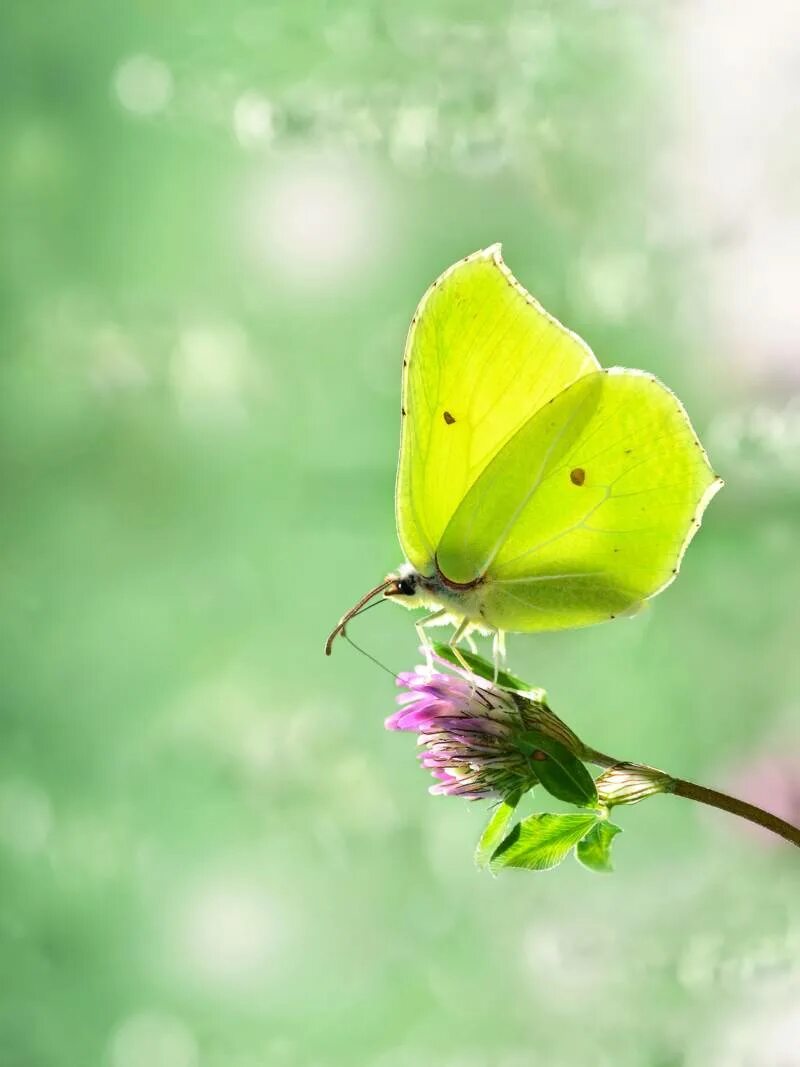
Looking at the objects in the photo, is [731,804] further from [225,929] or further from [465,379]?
[225,929]

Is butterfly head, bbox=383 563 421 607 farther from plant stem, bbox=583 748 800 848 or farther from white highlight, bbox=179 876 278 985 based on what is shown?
white highlight, bbox=179 876 278 985

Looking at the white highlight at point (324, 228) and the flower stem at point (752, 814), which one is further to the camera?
the white highlight at point (324, 228)

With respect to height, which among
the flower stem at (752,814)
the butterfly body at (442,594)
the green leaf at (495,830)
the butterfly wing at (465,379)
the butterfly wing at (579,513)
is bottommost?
the flower stem at (752,814)

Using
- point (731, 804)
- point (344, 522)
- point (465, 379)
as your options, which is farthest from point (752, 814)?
point (344, 522)

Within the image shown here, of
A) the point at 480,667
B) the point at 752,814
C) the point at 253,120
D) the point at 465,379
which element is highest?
the point at 253,120

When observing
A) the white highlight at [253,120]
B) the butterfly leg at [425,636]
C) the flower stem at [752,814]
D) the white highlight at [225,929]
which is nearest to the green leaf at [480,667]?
the butterfly leg at [425,636]

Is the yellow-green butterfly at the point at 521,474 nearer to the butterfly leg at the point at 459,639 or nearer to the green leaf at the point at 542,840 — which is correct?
the butterfly leg at the point at 459,639

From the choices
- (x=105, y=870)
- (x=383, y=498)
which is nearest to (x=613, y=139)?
(x=383, y=498)
